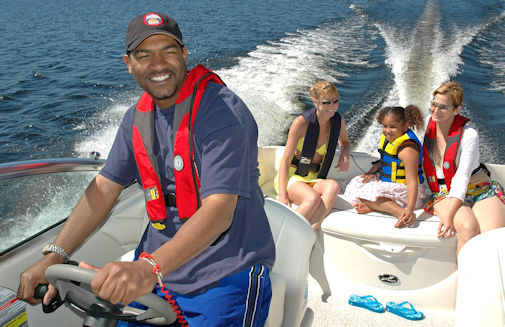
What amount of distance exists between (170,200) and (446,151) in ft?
5.56

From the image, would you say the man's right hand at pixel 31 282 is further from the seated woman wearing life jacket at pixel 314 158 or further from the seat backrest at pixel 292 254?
the seated woman wearing life jacket at pixel 314 158

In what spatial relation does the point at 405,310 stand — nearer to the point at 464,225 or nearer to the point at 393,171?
the point at 464,225

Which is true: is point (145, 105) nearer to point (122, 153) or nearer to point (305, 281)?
point (122, 153)

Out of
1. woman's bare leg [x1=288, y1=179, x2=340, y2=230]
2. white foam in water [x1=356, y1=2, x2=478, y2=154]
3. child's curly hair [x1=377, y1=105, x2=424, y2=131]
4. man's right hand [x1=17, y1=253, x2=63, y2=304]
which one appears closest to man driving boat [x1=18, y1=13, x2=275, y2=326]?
man's right hand [x1=17, y1=253, x2=63, y2=304]

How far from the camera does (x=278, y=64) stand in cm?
777

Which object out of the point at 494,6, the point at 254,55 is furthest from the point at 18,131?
the point at 494,6

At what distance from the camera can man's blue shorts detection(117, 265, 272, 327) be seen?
4.14 ft

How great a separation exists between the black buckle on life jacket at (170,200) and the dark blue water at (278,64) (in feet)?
11.5

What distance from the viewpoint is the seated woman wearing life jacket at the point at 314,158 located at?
8.53 feet

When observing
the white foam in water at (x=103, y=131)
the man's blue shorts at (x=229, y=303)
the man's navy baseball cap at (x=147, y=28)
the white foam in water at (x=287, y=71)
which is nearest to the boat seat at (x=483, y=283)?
the man's blue shorts at (x=229, y=303)

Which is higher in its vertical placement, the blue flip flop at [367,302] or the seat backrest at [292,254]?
the seat backrest at [292,254]

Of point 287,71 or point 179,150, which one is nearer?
point 179,150

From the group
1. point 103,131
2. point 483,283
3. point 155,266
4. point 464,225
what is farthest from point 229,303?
point 103,131

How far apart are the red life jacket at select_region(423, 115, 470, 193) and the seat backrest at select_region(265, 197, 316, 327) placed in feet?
3.47
